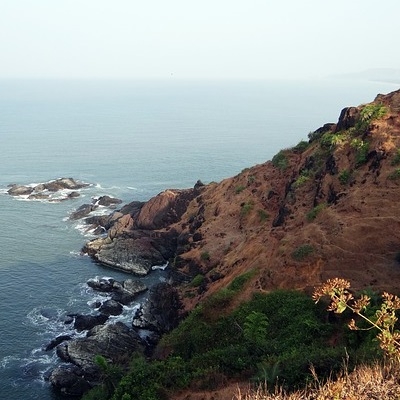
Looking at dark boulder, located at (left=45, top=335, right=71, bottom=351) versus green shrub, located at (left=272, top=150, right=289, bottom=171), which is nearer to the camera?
dark boulder, located at (left=45, top=335, right=71, bottom=351)

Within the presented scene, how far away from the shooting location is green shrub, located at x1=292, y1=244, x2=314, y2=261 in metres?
36.3

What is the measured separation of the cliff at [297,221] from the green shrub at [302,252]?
8 cm

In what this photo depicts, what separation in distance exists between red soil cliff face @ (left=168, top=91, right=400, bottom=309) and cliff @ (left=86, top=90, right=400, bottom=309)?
3.6 inches

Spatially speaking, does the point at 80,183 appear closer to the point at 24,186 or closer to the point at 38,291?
the point at 24,186

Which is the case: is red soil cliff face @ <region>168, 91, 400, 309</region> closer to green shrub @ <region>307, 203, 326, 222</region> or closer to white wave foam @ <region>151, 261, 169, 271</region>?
green shrub @ <region>307, 203, 326, 222</region>

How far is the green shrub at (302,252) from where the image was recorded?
119 ft

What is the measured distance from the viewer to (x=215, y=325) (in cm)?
3494

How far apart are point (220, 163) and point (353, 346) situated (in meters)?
100

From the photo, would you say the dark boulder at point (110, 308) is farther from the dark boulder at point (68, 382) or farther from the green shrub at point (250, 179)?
the green shrub at point (250, 179)

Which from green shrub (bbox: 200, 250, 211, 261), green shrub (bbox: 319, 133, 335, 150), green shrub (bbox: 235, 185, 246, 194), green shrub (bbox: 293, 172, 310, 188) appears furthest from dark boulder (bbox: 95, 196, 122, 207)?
green shrub (bbox: 319, 133, 335, 150)

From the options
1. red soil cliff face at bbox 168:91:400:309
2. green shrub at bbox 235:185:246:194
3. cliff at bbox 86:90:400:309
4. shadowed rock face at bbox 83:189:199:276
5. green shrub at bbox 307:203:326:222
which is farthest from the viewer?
shadowed rock face at bbox 83:189:199:276

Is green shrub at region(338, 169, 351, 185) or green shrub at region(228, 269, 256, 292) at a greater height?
green shrub at region(338, 169, 351, 185)

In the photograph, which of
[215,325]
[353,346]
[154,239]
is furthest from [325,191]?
[154,239]

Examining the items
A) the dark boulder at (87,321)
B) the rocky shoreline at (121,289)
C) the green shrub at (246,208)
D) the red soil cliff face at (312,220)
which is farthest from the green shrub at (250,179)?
the dark boulder at (87,321)
